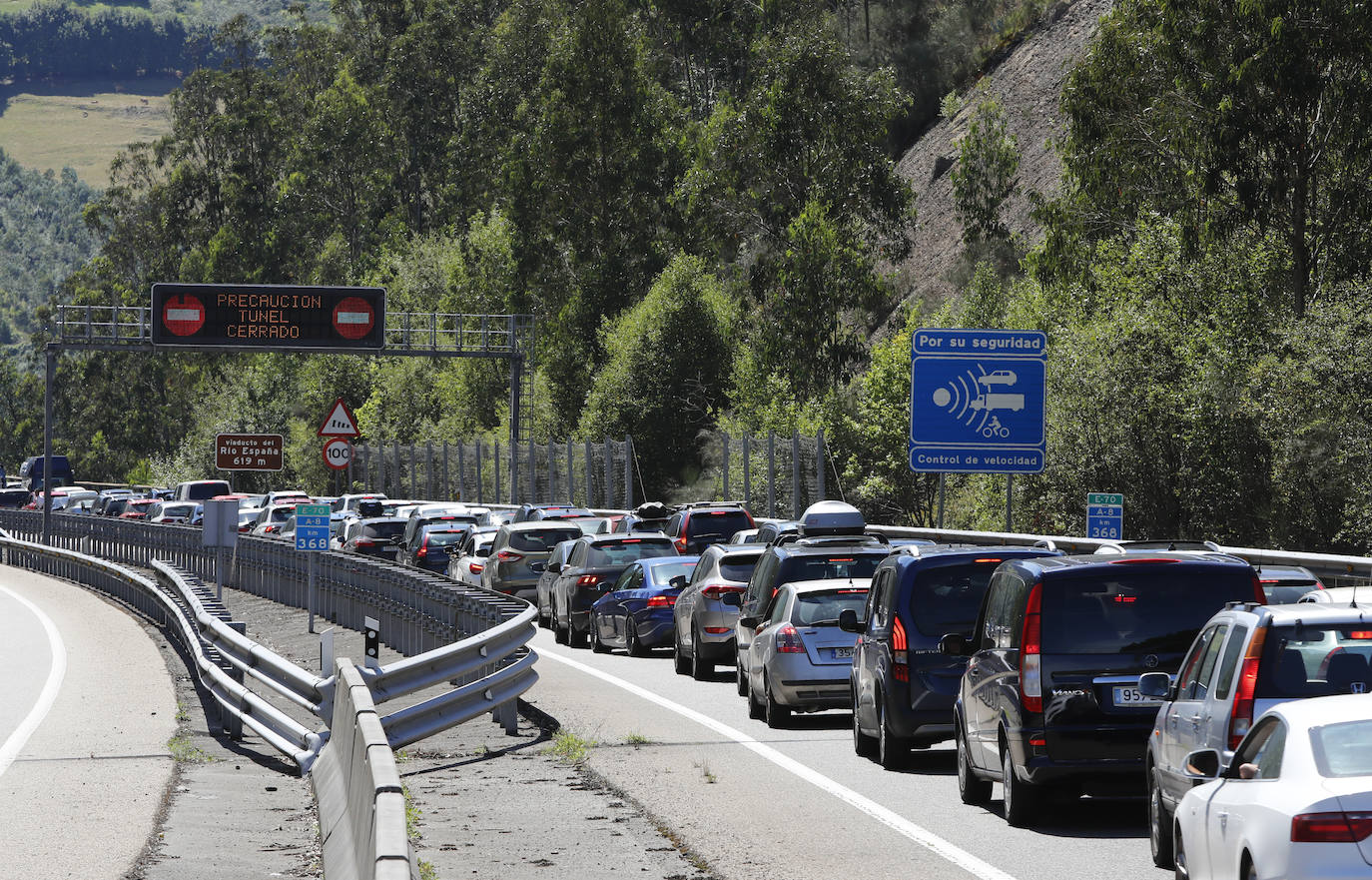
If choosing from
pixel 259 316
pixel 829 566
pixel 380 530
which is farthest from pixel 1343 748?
pixel 259 316

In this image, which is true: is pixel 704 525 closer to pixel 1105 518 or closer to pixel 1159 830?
pixel 1105 518

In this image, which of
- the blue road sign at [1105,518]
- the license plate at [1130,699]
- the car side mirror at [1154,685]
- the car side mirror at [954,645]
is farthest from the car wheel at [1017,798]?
the blue road sign at [1105,518]

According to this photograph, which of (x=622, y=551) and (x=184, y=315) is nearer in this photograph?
(x=622, y=551)

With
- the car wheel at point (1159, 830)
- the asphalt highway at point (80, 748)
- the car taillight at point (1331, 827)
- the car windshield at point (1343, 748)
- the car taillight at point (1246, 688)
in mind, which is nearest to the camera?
the car taillight at point (1331, 827)

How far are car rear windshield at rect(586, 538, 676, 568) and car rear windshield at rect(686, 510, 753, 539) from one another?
4.12 metres

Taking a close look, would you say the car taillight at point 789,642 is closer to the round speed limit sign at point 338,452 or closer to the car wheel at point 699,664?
the car wheel at point 699,664

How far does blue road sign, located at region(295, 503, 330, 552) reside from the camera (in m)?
29.2

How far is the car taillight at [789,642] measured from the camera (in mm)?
17250

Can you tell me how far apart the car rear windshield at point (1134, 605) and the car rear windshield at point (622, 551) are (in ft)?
56.3

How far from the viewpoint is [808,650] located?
17281 millimetres

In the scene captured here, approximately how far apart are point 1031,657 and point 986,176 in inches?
2289

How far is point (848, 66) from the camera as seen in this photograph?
63375 mm

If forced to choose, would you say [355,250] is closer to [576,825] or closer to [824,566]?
[824,566]

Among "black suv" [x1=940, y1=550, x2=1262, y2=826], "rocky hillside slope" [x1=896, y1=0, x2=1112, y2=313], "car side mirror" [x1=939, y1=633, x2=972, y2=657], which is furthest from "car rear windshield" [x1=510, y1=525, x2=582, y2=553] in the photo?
"rocky hillside slope" [x1=896, y1=0, x2=1112, y2=313]
